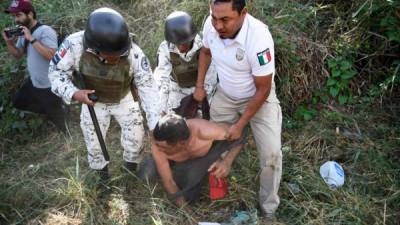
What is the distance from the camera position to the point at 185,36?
3385mm

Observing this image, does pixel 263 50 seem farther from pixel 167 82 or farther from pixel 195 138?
pixel 167 82

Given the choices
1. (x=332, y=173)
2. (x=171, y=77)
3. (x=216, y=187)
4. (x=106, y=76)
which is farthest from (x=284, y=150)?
(x=106, y=76)

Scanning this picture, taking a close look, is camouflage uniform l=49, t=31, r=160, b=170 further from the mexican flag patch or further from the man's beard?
the man's beard

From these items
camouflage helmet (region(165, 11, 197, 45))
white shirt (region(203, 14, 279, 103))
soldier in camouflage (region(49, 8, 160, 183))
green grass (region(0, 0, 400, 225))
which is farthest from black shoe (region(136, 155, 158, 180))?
camouflage helmet (region(165, 11, 197, 45))

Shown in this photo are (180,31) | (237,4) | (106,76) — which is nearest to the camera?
(237,4)

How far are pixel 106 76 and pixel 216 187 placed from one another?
1238 millimetres

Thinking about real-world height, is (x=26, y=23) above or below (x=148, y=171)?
above

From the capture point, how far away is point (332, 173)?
344 cm

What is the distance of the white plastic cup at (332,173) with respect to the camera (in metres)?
3.39

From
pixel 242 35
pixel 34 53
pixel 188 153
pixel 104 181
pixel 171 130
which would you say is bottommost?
pixel 104 181

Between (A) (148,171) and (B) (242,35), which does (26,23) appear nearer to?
(A) (148,171)

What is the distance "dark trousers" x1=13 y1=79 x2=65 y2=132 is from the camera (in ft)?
13.4

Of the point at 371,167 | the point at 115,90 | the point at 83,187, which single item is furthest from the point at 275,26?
the point at 83,187

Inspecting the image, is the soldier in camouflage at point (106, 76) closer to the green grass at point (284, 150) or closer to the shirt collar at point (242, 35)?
the green grass at point (284, 150)
